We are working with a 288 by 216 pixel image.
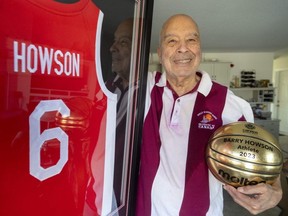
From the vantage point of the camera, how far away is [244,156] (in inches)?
31.8

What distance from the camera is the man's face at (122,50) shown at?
80 cm

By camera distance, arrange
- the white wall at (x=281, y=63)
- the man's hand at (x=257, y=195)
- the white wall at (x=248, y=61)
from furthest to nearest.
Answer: the white wall at (x=281, y=63), the white wall at (x=248, y=61), the man's hand at (x=257, y=195)

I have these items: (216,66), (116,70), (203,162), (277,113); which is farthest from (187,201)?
(277,113)

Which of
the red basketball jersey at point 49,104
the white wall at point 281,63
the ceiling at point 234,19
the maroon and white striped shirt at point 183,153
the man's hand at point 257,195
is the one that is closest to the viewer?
the red basketball jersey at point 49,104

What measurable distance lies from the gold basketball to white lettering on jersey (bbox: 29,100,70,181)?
510 millimetres

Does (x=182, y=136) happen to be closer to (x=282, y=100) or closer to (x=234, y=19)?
(x=234, y=19)

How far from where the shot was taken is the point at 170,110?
1045 mm

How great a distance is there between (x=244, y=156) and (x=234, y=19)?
3.44 metres

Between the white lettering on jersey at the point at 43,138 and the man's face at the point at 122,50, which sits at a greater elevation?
the man's face at the point at 122,50

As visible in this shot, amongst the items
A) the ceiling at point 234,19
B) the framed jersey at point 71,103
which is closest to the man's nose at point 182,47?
the framed jersey at point 71,103

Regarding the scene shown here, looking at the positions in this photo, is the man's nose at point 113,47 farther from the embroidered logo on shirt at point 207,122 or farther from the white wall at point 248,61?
the white wall at point 248,61

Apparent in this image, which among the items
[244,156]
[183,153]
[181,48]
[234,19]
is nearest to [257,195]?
[244,156]

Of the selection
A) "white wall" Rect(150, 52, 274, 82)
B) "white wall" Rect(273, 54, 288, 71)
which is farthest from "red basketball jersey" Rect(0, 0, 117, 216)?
"white wall" Rect(273, 54, 288, 71)

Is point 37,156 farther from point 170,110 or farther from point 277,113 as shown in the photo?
point 277,113
